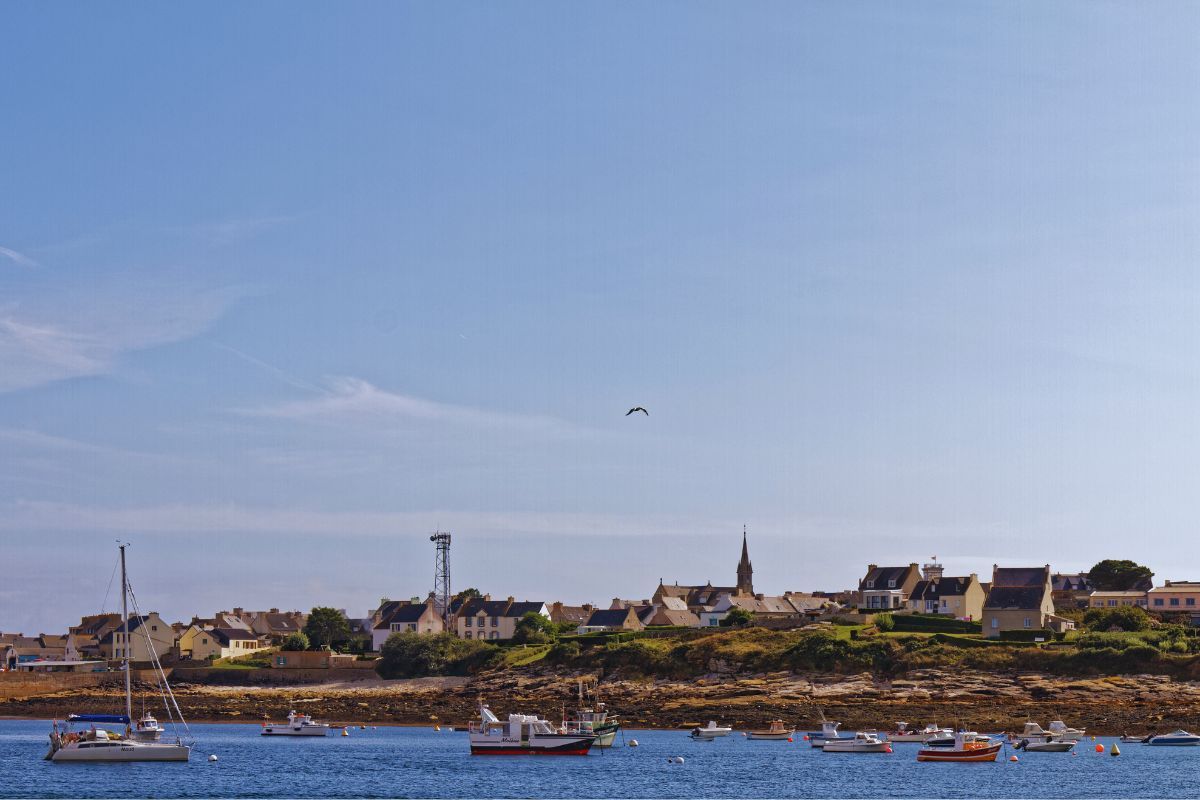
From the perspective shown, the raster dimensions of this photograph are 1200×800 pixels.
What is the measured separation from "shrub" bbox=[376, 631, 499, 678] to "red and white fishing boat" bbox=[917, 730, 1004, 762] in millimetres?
53275

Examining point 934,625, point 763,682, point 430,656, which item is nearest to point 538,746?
point 763,682

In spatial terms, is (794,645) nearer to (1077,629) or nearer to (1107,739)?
(1077,629)

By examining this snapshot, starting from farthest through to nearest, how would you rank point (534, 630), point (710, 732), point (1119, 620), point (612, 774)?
point (534, 630)
point (1119, 620)
point (710, 732)
point (612, 774)

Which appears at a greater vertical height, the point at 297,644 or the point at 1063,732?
the point at 297,644

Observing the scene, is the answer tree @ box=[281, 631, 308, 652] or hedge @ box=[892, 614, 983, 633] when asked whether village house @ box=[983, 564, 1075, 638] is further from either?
tree @ box=[281, 631, 308, 652]

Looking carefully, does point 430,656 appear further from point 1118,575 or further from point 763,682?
point 1118,575

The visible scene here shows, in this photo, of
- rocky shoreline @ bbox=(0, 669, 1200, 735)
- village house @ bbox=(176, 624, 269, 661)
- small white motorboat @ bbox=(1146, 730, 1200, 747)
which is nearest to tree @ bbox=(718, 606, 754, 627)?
rocky shoreline @ bbox=(0, 669, 1200, 735)

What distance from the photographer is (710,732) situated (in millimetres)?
85562

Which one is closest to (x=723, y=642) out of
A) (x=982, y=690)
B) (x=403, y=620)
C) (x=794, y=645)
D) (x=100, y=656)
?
(x=794, y=645)

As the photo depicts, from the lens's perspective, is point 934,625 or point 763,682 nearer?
point 763,682

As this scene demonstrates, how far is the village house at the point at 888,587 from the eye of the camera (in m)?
131

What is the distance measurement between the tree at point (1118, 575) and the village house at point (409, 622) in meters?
67.6

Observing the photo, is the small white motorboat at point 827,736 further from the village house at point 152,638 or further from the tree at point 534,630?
the village house at point 152,638

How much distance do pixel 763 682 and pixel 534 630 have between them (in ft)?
118
